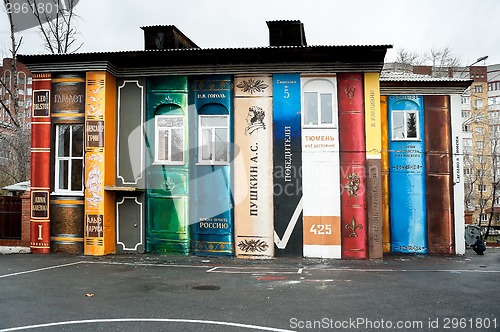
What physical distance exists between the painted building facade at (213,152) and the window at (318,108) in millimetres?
34

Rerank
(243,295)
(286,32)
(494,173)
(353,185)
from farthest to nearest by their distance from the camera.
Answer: (494,173) → (286,32) → (353,185) → (243,295)

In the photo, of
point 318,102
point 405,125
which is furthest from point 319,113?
point 405,125

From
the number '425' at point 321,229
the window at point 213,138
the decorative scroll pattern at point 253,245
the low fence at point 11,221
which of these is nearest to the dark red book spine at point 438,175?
the number '425' at point 321,229

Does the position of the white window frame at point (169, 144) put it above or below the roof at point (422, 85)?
below

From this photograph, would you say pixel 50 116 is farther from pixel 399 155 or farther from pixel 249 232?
pixel 399 155

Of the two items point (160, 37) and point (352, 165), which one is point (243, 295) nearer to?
point (352, 165)

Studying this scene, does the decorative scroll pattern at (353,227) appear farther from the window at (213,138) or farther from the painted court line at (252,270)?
the window at (213,138)

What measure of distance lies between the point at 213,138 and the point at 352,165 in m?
4.83

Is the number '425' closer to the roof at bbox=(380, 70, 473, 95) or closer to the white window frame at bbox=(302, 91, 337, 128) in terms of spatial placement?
the white window frame at bbox=(302, 91, 337, 128)

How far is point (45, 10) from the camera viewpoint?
28906 millimetres

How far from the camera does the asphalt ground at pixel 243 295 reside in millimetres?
7473

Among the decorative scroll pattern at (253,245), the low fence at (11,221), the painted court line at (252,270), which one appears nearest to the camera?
the painted court line at (252,270)

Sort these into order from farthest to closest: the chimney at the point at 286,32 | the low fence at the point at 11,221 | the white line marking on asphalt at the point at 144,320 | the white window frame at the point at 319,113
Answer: the chimney at the point at 286,32
the low fence at the point at 11,221
the white window frame at the point at 319,113
the white line marking on asphalt at the point at 144,320

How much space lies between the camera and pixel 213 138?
15938 millimetres
